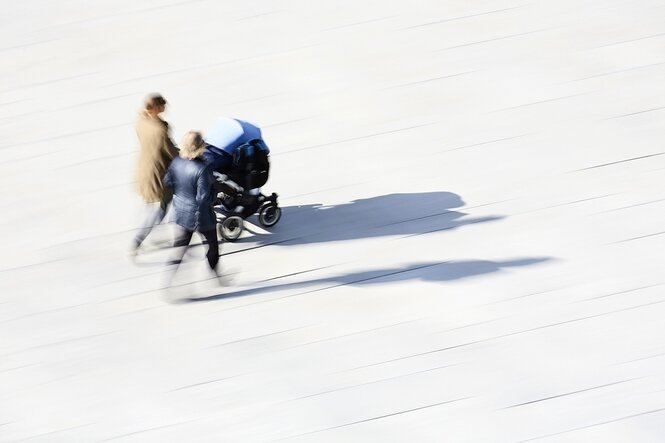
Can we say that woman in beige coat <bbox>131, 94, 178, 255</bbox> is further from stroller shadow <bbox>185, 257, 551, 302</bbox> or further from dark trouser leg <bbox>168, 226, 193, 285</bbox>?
stroller shadow <bbox>185, 257, 551, 302</bbox>

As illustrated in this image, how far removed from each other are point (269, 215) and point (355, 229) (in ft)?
2.33

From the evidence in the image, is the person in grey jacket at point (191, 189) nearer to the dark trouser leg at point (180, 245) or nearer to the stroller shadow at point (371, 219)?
the dark trouser leg at point (180, 245)

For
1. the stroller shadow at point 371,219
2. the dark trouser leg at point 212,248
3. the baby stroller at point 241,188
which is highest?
the baby stroller at point 241,188

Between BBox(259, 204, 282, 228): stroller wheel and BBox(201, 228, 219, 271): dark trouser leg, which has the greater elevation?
BBox(259, 204, 282, 228): stroller wheel

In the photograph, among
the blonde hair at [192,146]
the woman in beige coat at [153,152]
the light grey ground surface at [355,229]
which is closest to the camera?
the light grey ground surface at [355,229]

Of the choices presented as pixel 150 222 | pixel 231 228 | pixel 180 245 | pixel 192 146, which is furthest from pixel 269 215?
pixel 192 146

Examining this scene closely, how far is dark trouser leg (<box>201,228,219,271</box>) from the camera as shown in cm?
697

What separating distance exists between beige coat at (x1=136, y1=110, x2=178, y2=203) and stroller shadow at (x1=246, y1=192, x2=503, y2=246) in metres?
0.97

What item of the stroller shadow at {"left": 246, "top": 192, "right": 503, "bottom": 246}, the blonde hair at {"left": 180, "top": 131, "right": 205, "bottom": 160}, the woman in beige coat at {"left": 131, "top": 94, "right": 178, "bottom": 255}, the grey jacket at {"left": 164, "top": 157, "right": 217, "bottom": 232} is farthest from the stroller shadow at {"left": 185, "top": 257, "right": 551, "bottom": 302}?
the blonde hair at {"left": 180, "top": 131, "right": 205, "bottom": 160}

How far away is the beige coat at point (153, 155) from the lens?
707cm

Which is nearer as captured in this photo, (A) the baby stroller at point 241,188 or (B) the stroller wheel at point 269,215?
(A) the baby stroller at point 241,188

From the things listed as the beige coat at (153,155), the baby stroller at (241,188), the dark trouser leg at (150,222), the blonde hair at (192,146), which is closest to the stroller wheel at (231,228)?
the baby stroller at (241,188)

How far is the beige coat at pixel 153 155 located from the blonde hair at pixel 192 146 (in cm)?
44

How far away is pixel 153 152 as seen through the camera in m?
7.10
